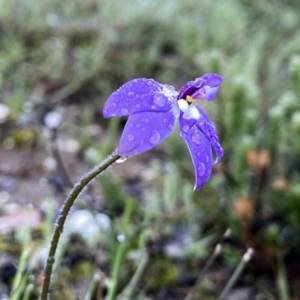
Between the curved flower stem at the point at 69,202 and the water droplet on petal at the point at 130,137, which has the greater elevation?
the water droplet on petal at the point at 130,137

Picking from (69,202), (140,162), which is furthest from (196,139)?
(140,162)

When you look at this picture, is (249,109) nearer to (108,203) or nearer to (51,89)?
(108,203)

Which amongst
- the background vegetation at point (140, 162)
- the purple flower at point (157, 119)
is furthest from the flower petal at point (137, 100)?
the background vegetation at point (140, 162)

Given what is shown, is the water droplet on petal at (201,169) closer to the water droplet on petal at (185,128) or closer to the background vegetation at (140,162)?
the water droplet on petal at (185,128)

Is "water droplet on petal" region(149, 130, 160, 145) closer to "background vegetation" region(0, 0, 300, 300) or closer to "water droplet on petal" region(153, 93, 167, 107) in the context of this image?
"water droplet on petal" region(153, 93, 167, 107)

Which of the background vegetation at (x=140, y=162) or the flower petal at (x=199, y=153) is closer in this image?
the flower petal at (x=199, y=153)

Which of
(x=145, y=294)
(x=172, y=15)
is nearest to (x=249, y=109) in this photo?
(x=145, y=294)
